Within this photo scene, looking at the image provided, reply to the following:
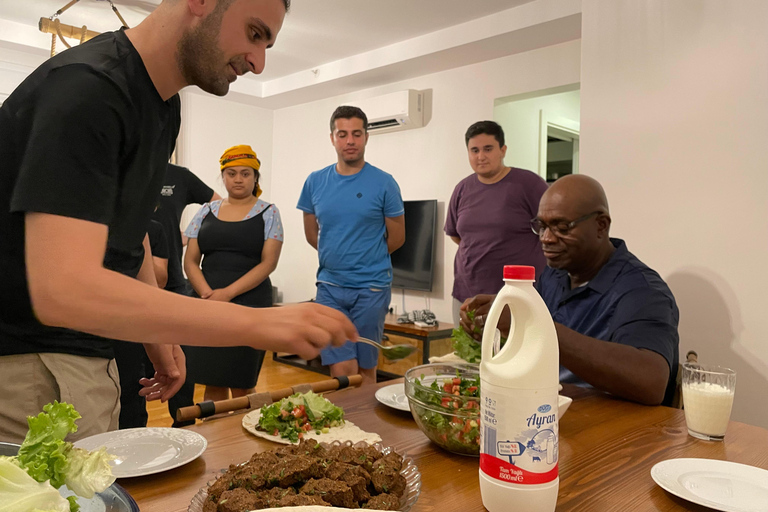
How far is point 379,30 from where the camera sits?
4.57 m

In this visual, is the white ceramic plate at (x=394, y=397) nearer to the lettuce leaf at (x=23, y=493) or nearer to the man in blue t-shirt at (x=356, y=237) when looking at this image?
the lettuce leaf at (x=23, y=493)

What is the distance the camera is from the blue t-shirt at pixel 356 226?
3.07 m

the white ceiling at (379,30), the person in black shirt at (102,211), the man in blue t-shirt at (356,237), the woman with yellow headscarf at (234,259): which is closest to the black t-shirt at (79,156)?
the person in black shirt at (102,211)

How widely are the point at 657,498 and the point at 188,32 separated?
1154 mm

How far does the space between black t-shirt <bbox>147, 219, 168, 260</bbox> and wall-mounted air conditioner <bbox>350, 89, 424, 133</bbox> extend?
3049 mm

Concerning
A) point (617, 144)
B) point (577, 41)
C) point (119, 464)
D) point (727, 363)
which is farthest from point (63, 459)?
point (577, 41)

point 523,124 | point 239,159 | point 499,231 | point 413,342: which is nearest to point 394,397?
point 499,231

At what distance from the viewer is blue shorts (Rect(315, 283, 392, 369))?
296 cm

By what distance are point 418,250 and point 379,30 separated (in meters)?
1.91

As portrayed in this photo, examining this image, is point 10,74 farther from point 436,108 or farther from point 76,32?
point 436,108

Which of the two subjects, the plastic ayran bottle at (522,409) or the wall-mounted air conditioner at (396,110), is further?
the wall-mounted air conditioner at (396,110)

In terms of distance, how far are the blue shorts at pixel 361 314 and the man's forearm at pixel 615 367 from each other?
174 centimetres

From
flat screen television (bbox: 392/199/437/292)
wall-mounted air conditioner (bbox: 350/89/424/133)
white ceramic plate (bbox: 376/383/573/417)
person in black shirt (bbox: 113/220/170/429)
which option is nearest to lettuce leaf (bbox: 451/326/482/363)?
white ceramic plate (bbox: 376/383/573/417)

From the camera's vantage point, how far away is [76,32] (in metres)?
3.01
